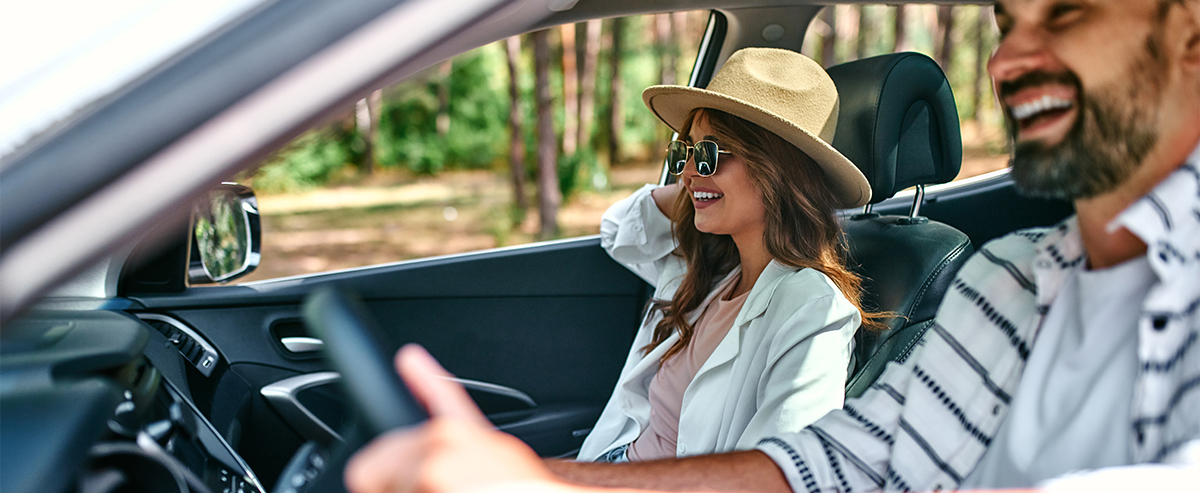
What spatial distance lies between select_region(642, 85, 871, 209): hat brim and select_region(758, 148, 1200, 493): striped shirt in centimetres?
75

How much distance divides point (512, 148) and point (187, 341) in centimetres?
885

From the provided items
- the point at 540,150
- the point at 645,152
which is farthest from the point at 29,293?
the point at 645,152

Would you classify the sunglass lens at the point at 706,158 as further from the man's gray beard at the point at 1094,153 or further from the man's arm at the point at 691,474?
the man's gray beard at the point at 1094,153

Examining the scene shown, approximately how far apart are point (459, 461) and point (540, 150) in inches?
328

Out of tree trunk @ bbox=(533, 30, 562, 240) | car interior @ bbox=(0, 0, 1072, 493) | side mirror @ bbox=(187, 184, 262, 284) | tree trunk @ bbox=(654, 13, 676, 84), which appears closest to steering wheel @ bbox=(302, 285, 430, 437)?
car interior @ bbox=(0, 0, 1072, 493)

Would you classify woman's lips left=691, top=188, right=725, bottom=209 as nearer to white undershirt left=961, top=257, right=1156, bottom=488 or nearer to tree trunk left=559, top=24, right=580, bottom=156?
white undershirt left=961, top=257, right=1156, bottom=488

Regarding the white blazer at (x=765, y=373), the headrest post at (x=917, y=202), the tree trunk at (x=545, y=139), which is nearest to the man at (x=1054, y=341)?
the white blazer at (x=765, y=373)

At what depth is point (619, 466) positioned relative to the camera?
1484 mm

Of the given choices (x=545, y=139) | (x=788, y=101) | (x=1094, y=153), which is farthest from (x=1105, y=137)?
(x=545, y=139)

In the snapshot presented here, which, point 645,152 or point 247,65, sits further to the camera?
point 645,152

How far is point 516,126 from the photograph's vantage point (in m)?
10.3

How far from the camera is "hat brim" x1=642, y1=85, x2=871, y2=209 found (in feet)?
6.77

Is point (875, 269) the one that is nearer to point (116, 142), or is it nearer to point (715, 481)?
point (715, 481)

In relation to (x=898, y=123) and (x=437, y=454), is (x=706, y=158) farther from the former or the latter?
(x=437, y=454)
